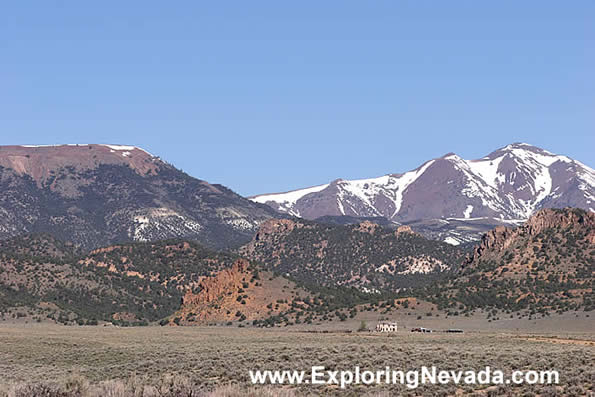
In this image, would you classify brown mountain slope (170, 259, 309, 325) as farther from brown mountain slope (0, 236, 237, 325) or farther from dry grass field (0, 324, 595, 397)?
dry grass field (0, 324, 595, 397)

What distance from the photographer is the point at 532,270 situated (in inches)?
5482

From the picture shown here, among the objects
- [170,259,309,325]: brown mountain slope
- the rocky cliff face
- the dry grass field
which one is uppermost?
the rocky cliff face

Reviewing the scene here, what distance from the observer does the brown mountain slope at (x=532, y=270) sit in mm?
126188

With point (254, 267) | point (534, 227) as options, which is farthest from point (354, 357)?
point (534, 227)

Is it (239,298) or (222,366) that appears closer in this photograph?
(222,366)

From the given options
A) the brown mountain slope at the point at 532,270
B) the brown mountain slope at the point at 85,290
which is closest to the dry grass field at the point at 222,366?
the brown mountain slope at the point at 532,270

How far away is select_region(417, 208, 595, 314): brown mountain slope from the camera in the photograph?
12619 cm

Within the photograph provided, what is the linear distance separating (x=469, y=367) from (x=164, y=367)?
15279 mm

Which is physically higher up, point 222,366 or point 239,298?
point 239,298

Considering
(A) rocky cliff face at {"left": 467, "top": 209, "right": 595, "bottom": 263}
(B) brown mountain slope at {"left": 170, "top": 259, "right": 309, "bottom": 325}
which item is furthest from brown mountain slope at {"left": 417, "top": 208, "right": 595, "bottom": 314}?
(B) brown mountain slope at {"left": 170, "top": 259, "right": 309, "bottom": 325}

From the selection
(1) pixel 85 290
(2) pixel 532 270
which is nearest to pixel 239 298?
(2) pixel 532 270

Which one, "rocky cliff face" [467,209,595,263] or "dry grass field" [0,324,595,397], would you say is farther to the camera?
"rocky cliff face" [467,209,595,263]

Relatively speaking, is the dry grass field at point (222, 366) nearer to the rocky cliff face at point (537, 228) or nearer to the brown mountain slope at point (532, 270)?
the brown mountain slope at point (532, 270)

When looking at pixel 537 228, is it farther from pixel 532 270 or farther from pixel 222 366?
pixel 222 366
